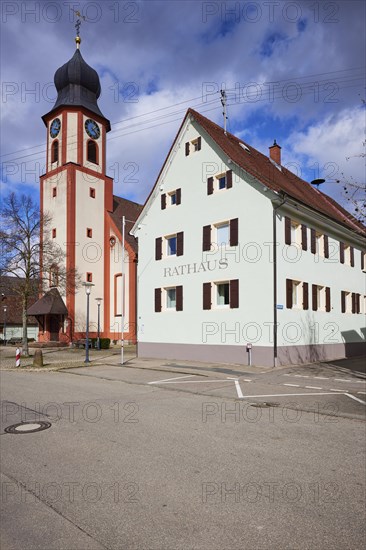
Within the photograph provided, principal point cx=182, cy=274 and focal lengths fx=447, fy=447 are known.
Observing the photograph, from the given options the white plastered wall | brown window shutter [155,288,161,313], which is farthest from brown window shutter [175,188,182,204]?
brown window shutter [155,288,161,313]

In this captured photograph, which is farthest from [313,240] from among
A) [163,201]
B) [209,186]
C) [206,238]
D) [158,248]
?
[163,201]

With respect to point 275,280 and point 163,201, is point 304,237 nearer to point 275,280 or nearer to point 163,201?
point 275,280

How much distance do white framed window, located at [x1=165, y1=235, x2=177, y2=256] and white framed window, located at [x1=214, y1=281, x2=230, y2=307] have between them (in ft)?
12.8

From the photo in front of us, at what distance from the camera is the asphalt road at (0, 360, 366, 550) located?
3.83 m

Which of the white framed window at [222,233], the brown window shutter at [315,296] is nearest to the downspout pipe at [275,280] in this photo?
the white framed window at [222,233]

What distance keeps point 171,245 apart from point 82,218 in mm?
16179

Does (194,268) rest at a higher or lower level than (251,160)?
lower

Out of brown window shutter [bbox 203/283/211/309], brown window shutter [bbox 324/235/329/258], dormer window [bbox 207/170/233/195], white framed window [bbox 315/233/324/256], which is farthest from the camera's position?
brown window shutter [bbox 324/235/329/258]

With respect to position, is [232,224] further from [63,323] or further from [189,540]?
[63,323]

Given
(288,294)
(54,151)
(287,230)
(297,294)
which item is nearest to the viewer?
(288,294)

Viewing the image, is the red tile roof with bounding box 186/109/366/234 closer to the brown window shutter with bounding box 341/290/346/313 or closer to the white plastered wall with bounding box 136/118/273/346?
the white plastered wall with bounding box 136/118/273/346

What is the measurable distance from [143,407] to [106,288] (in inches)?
1209

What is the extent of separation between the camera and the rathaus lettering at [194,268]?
21.3 m

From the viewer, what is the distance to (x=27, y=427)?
7773mm
